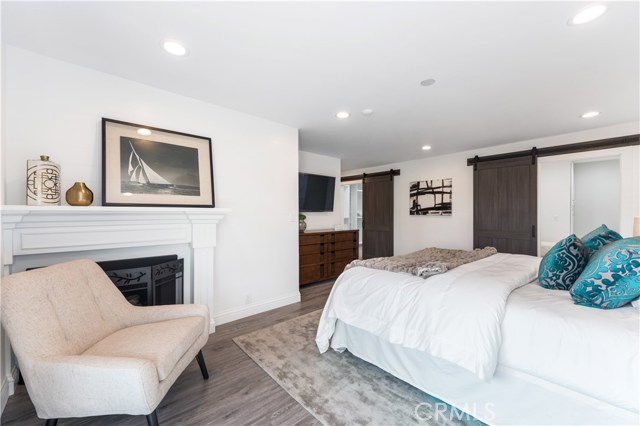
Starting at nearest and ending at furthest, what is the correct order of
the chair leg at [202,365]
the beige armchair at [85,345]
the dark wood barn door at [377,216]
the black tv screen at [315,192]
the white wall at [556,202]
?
the beige armchair at [85,345], the chair leg at [202,365], the black tv screen at [315,192], the white wall at [556,202], the dark wood barn door at [377,216]

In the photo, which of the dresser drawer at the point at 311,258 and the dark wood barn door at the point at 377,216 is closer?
the dresser drawer at the point at 311,258

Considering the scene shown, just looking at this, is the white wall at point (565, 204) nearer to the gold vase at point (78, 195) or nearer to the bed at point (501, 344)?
the bed at point (501, 344)

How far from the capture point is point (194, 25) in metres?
1.67

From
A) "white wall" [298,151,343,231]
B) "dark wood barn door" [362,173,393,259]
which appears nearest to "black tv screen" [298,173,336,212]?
"white wall" [298,151,343,231]

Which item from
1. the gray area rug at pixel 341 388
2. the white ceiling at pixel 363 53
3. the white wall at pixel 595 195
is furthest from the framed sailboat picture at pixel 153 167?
the white wall at pixel 595 195

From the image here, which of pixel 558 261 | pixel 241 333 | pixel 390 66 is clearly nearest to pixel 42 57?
pixel 390 66

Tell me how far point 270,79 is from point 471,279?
2.26 m

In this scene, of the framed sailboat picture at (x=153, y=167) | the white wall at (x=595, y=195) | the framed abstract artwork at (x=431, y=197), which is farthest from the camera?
the white wall at (x=595, y=195)

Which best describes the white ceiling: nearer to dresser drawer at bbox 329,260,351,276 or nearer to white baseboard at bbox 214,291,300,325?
white baseboard at bbox 214,291,300,325

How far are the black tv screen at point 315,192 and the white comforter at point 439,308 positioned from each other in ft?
8.49

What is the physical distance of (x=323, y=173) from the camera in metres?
5.28

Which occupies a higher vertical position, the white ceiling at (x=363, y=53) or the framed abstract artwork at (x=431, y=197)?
the white ceiling at (x=363, y=53)

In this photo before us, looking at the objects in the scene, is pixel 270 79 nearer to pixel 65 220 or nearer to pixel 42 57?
pixel 42 57

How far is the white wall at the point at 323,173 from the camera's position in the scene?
503cm
